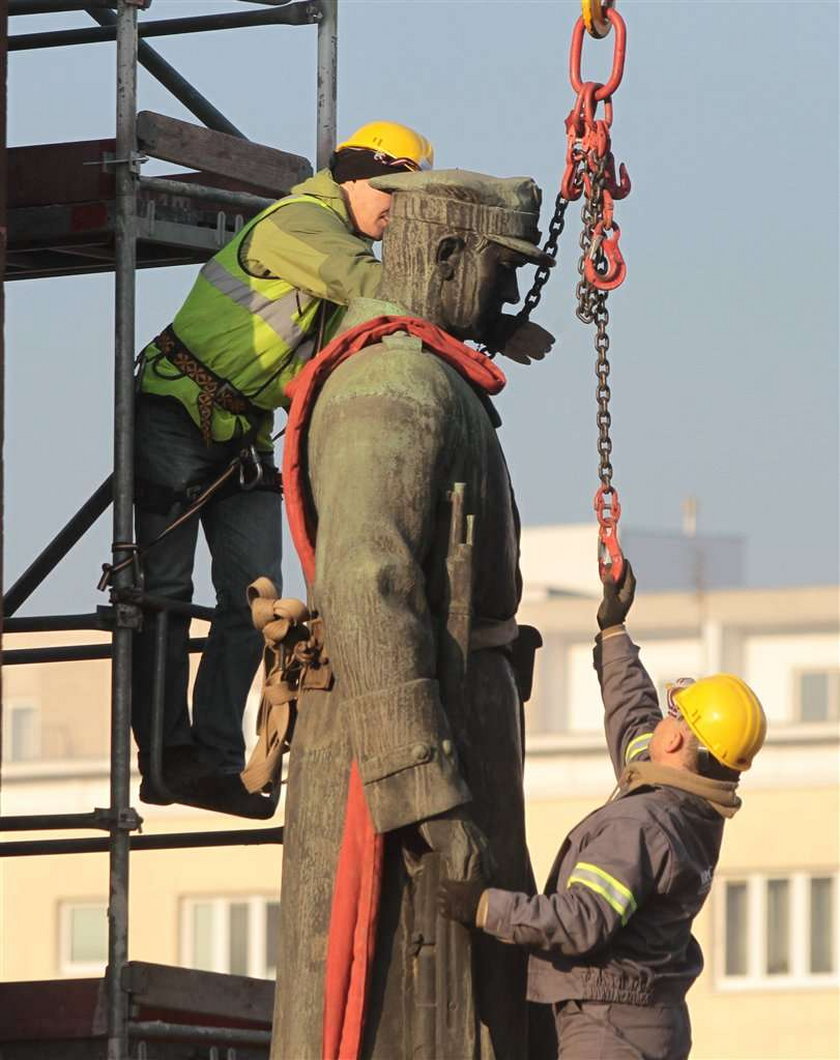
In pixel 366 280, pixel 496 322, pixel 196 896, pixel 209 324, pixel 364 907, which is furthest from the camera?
pixel 196 896

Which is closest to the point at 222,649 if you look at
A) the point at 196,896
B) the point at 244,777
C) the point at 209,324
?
the point at 209,324

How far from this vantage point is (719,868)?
51.5m

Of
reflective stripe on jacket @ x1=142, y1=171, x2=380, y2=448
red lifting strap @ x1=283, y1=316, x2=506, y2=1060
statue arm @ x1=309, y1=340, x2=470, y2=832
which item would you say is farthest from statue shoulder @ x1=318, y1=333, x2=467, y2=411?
reflective stripe on jacket @ x1=142, y1=171, x2=380, y2=448

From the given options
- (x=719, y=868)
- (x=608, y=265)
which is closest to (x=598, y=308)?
(x=608, y=265)

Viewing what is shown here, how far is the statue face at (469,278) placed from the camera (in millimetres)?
8453

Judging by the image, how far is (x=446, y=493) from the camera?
26.7 feet

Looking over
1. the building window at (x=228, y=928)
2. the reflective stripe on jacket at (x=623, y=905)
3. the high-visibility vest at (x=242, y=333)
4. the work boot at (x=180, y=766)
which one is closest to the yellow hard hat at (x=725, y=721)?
the reflective stripe on jacket at (x=623, y=905)

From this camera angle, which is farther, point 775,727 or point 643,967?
point 775,727

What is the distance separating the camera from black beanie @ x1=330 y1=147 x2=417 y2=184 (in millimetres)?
10195

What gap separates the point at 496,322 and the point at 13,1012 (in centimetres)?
278

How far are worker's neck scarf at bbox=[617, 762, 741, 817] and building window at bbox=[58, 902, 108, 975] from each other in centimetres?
4754

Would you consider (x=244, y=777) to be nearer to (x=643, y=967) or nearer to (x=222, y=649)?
(x=643, y=967)

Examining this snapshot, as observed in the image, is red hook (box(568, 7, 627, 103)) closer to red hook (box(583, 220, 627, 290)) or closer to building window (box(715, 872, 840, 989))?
red hook (box(583, 220, 627, 290))

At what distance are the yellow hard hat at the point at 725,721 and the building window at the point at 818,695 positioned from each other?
2237 inches
